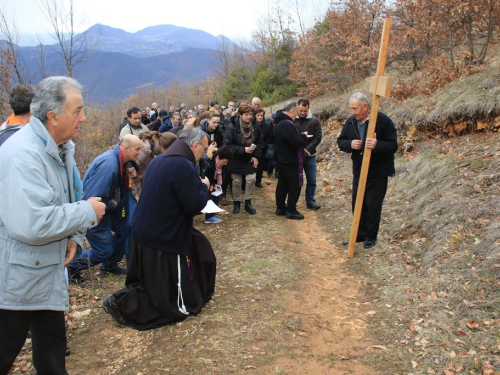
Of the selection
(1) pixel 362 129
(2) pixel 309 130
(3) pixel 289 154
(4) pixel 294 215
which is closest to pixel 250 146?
(3) pixel 289 154

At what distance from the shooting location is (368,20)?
14.5 metres

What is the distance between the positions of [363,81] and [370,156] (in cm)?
1122

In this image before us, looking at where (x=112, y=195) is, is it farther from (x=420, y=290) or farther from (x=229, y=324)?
(x=420, y=290)

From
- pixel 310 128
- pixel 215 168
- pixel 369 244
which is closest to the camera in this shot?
pixel 369 244

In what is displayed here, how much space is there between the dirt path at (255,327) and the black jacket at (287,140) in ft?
6.66

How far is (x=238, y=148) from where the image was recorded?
297 inches

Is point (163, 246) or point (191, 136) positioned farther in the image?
point (191, 136)

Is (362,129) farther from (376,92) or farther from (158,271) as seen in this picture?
(158,271)

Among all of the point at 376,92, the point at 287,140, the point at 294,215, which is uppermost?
the point at 376,92

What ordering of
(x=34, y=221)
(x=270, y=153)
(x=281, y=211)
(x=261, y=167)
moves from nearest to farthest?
(x=34, y=221) < (x=281, y=211) < (x=270, y=153) < (x=261, y=167)

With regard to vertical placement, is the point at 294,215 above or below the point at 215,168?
Answer: below

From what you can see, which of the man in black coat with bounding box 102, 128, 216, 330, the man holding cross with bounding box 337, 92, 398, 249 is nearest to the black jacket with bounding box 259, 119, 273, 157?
the man holding cross with bounding box 337, 92, 398, 249

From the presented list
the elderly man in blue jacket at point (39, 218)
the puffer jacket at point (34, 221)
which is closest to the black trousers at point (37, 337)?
the elderly man in blue jacket at point (39, 218)

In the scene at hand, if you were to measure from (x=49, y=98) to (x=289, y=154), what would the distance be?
213 inches
